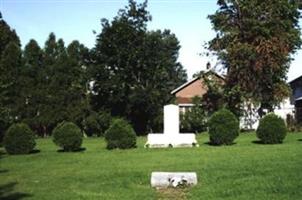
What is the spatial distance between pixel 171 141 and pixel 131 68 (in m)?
24.6

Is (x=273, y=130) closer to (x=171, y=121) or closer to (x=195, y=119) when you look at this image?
(x=171, y=121)

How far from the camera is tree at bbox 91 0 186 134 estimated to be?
176ft

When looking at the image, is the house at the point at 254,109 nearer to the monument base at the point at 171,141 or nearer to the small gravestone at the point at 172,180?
the monument base at the point at 171,141

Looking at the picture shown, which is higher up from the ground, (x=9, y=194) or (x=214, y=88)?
(x=214, y=88)

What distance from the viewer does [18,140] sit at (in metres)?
29.0

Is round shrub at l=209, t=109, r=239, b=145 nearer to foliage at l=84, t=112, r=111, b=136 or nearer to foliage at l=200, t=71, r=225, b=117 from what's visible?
foliage at l=200, t=71, r=225, b=117

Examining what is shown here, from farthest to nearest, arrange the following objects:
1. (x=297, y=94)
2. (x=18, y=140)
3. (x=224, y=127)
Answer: (x=297, y=94), (x=224, y=127), (x=18, y=140)

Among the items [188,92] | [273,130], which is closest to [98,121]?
[188,92]

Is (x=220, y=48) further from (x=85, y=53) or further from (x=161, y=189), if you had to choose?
(x=161, y=189)

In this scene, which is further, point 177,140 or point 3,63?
point 3,63

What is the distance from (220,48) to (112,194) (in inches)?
1422

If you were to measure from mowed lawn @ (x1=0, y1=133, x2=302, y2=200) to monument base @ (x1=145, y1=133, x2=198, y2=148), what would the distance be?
6034 mm

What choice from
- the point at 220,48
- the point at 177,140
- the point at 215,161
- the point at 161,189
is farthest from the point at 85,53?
the point at 161,189

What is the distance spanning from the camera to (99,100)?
5653 centimetres
